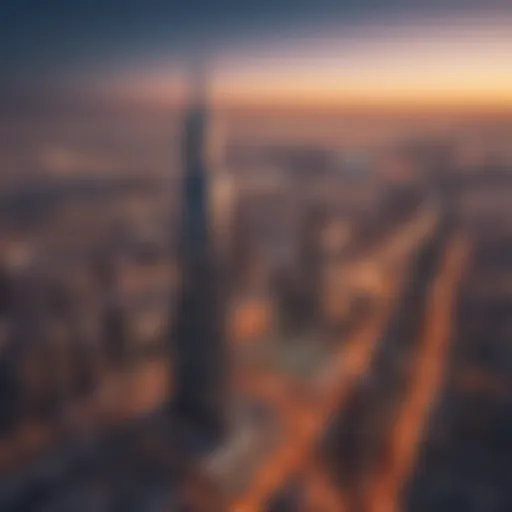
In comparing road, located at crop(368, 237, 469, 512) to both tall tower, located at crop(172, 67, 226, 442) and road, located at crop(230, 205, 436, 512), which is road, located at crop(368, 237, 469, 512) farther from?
tall tower, located at crop(172, 67, 226, 442)

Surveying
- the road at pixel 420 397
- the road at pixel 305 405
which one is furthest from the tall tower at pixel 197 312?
the road at pixel 420 397

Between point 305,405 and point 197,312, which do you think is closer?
point 197,312

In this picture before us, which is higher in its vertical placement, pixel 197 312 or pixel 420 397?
pixel 197 312

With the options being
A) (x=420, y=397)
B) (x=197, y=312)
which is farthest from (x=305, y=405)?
(x=197, y=312)

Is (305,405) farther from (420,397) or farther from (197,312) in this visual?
(197,312)

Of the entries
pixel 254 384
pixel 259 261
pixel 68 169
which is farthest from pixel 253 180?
pixel 68 169

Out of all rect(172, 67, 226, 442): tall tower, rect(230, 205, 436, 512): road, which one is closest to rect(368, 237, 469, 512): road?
rect(230, 205, 436, 512): road

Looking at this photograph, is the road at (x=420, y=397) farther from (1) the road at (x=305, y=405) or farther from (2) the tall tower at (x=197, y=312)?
(2) the tall tower at (x=197, y=312)

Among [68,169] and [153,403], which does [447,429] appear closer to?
[153,403]
